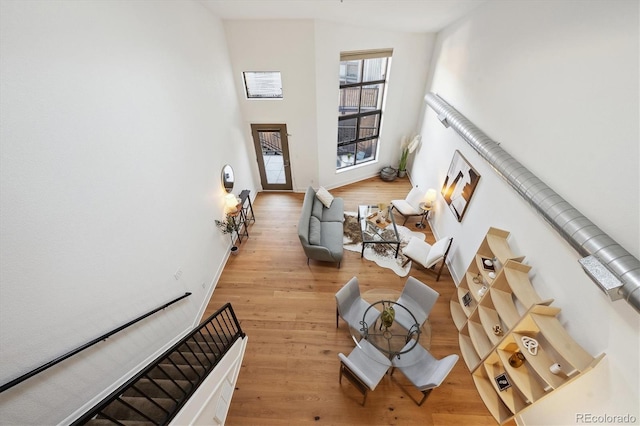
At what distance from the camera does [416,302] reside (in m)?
4.01

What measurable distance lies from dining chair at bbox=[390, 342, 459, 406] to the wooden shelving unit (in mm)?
614

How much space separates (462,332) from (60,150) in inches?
211

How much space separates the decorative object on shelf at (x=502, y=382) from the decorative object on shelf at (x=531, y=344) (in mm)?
719

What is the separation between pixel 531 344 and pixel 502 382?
778 millimetres

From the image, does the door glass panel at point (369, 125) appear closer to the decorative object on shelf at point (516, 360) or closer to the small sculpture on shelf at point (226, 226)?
the small sculpture on shelf at point (226, 226)

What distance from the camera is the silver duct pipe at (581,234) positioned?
186 cm

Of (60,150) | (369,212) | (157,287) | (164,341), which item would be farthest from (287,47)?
(164,341)

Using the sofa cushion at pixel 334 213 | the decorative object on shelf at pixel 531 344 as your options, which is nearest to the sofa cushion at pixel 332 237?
the sofa cushion at pixel 334 213

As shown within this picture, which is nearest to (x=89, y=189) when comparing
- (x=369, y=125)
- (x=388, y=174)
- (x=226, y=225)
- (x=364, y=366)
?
(x=226, y=225)

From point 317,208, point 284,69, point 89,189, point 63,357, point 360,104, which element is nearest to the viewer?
point 63,357

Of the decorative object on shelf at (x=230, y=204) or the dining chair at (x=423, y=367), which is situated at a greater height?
the decorative object on shelf at (x=230, y=204)

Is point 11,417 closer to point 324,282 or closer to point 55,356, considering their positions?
point 55,356

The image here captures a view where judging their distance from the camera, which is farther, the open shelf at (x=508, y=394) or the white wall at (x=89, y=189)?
the open shelf at (x=508, y=394)

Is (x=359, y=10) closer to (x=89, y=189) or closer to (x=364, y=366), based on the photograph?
(x=89, y=189)
